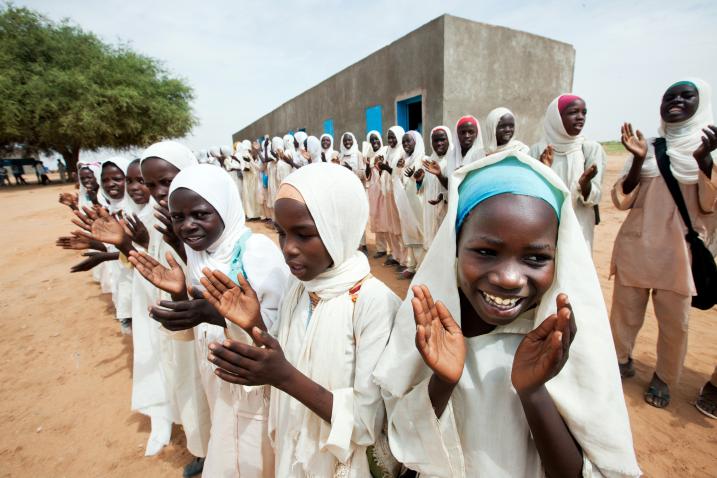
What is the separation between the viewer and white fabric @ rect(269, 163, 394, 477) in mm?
1236

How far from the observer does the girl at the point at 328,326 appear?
123cm

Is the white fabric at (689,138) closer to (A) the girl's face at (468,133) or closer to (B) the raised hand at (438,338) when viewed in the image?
(A) the girl's face at (468,133)

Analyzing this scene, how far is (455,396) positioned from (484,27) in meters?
10.5

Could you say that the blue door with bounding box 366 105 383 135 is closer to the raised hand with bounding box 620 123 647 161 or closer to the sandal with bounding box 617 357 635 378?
the raised hand with bounding box 620 123 647 161

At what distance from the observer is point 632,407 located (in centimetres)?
270

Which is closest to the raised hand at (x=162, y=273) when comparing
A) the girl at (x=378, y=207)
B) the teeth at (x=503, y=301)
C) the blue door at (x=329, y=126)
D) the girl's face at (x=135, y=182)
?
the girl's face at (x=135, y=182)

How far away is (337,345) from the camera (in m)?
1.29

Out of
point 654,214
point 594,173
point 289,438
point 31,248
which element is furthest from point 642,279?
point 31,248

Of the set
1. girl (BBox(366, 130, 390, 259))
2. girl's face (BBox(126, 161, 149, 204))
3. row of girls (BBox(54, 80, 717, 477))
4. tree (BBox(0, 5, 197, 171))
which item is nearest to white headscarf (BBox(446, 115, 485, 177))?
girl (BBox(366, 130, 390, 259))

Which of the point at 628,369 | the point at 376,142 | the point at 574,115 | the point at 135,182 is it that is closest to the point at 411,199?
the point at 376,142

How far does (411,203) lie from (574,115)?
3039 mm

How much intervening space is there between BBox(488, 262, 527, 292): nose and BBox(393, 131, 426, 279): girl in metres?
4.49

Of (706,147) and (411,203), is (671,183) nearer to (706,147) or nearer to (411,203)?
(706,147)

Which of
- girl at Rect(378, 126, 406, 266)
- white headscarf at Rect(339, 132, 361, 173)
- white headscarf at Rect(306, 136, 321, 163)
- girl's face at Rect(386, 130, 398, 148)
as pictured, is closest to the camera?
girl at Rect(378, 126, 406, 266)
